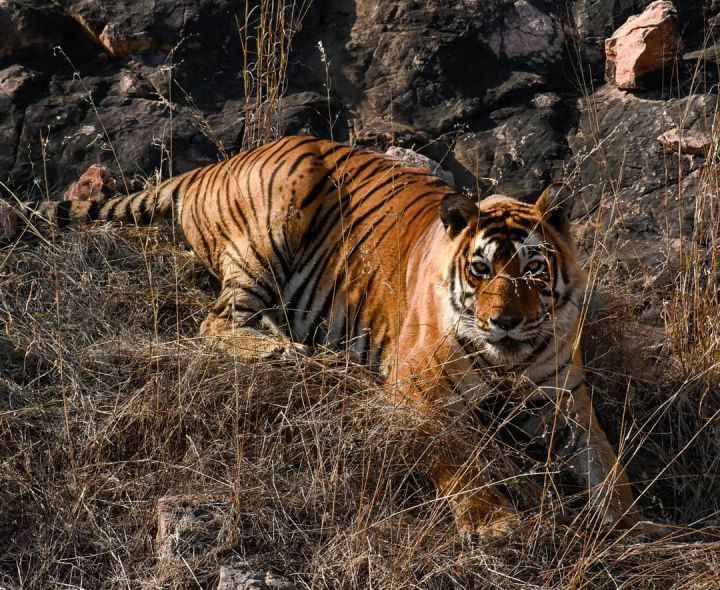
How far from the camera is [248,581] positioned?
3229 mm

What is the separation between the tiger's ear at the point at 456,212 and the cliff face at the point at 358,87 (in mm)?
2029

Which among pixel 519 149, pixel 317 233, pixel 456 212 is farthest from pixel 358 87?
pixel 456 212

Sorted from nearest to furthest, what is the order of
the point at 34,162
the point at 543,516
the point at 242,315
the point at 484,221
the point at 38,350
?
the point at 543,516 < the point at 484,221 < the point at 38,350 < the point at 242,315 < the point at 34,162

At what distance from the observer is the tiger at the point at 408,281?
12.3 ft

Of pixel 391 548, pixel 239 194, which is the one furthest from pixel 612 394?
pixel 239 194

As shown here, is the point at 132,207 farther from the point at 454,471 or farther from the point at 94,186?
the point at 454,471

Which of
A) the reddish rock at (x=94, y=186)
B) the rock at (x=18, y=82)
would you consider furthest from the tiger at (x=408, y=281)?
the rock at (x=18, y=82)

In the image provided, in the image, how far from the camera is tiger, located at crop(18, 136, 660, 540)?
376cm

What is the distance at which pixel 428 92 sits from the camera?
6.37 m

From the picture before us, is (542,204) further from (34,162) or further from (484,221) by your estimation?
(34,162)

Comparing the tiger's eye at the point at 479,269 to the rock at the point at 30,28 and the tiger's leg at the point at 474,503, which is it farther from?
the rock at the point at 30,28

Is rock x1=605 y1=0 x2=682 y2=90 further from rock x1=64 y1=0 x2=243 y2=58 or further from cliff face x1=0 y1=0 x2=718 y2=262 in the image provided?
rock x1=64 y1=0 x2=243 y2=58

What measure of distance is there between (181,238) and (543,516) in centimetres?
258

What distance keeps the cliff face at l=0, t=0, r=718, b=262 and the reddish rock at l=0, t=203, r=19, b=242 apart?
83cm
